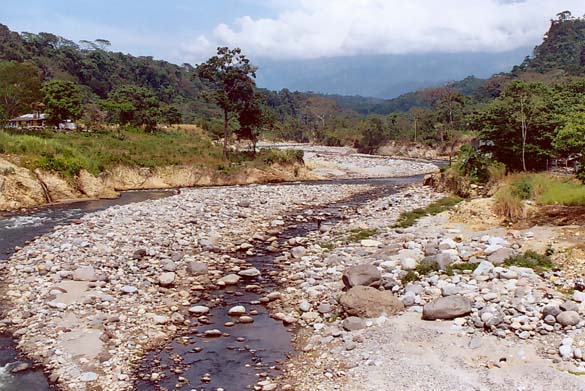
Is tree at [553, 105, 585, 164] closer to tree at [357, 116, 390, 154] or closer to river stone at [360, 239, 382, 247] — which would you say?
river stone at [360, 239, 382, 247]

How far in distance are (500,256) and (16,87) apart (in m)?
42.6

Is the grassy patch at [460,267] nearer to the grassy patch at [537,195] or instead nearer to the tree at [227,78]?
the grassy patch at [537,195]

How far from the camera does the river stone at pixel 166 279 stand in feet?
43.0

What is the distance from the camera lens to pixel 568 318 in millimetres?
9070

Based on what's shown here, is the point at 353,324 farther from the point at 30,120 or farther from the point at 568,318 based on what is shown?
the point at 30,120

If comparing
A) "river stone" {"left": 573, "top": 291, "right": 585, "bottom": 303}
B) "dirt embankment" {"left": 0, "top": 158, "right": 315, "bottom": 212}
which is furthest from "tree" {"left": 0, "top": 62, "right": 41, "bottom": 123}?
"river stone" {"left": 573, "top": 291, "right": 585, "bottom": 303}

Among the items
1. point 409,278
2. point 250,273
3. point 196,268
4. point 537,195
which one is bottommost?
point 250,273

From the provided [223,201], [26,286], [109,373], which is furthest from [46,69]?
[109,373]

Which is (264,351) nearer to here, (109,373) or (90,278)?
(109,373)

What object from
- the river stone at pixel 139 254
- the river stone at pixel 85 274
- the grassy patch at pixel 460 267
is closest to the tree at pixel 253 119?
the river stone at pixel 139 254

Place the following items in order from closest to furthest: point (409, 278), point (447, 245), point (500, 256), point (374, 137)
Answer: point (409, 278) < point (500, 256) < point (447, 245) < point (374, 137)

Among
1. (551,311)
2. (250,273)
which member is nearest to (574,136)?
(551,311)

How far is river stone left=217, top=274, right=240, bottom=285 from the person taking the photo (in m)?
13.7

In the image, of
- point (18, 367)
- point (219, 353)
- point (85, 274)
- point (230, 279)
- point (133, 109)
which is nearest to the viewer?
point (18, 367)
